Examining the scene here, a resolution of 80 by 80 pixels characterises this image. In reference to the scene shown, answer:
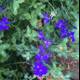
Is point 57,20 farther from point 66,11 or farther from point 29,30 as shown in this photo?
point 29,30

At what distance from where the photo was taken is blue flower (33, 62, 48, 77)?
2.14 m

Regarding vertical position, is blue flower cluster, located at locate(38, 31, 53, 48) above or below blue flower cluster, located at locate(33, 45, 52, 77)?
above

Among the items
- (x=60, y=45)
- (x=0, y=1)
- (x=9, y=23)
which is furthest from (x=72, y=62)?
(x=0, y=1)

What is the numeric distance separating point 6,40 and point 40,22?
0.96 ft

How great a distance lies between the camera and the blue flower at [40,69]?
2141mm

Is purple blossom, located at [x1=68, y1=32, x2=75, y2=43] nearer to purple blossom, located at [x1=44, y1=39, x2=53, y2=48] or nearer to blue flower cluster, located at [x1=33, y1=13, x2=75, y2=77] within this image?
blue flower cluster, located at [x1=33, y1=13, x2=75, y2=77]

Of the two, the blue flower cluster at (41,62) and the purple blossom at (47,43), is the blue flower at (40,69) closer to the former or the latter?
the blue flower cluster at (41,62)

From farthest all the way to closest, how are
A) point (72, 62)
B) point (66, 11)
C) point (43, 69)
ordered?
point (66, 11) → point (72, 62) → point (43, 69)

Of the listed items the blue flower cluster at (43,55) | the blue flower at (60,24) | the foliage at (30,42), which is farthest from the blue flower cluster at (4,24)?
the blue flower at (60,24)

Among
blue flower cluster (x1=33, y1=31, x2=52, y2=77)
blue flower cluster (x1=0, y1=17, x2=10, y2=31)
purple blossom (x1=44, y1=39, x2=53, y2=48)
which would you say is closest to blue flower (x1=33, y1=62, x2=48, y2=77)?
blue flower cluster (x1=33, y1=31, x2=52, y2=77)

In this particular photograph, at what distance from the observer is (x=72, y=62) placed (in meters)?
2.35

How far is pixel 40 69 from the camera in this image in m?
2.14

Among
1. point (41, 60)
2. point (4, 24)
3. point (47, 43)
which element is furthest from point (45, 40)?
point (4, 24)

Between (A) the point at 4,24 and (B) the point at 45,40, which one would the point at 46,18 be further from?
(A) the point at 4,24
